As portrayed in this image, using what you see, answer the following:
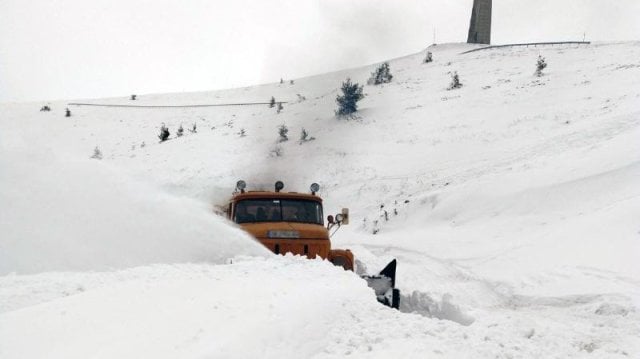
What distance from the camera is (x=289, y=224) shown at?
35.1 feet

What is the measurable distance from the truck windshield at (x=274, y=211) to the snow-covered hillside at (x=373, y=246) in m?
0.81

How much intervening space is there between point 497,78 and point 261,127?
16229 millimetres

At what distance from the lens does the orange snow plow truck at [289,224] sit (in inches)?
404

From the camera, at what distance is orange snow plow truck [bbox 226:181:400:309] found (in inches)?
404

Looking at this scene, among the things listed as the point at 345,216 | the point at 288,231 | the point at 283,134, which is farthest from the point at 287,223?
the point at 283,134

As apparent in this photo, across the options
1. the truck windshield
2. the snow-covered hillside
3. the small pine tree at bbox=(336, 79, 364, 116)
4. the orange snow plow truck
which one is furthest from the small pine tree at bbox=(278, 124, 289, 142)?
the truck windshield

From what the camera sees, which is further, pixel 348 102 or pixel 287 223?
pixel 348 102

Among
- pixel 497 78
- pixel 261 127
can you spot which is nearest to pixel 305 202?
pixel 261 127

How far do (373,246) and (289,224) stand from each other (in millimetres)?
6824

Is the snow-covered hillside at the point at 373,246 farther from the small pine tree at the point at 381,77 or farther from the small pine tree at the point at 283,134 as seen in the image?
the small pine tree at the point at 381,77

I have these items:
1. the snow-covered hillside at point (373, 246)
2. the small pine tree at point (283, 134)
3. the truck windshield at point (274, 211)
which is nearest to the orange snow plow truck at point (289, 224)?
the truck windshield at point (274, 211)

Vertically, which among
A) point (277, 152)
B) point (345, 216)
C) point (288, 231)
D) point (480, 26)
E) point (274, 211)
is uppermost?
point (480, 26)

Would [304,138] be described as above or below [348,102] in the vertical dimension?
below

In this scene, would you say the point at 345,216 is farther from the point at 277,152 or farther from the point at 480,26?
the point at 480,26
